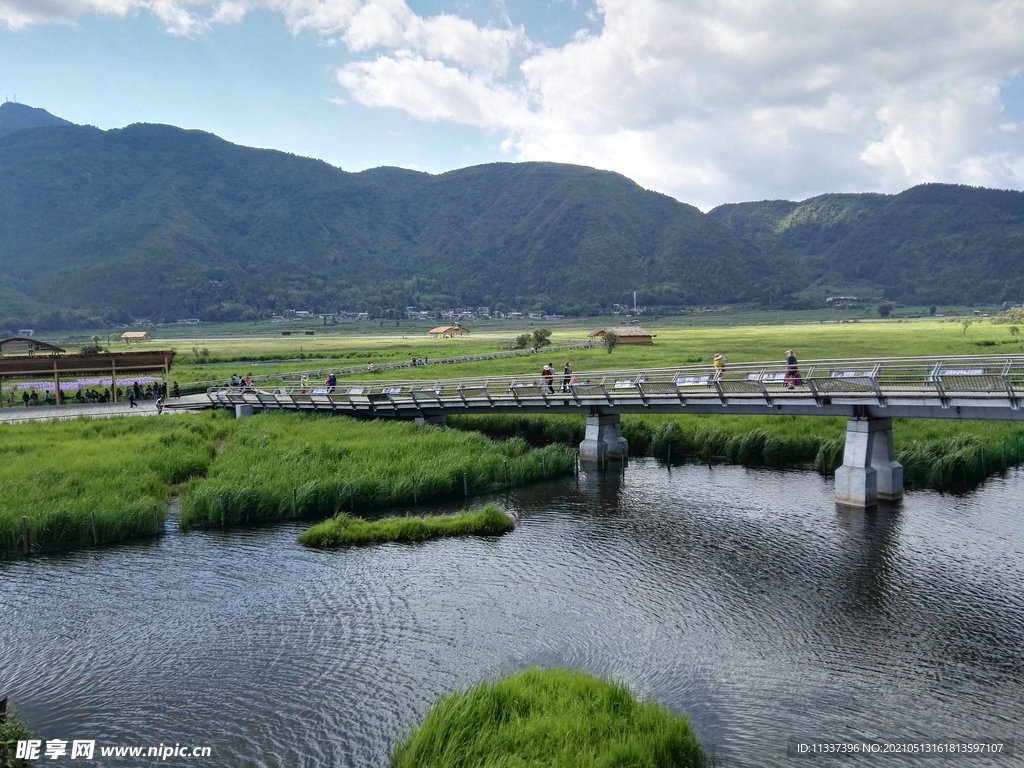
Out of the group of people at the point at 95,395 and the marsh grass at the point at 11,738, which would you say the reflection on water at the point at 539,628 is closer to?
the marsh grass at the point at 11,738

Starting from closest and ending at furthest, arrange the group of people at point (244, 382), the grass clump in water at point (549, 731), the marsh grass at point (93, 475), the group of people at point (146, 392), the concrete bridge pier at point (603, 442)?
1. the grass clump in water at point (549, 731)
2. the marsh grass at point (93, 475)
3. the concrete bridge pier at point (603, 442)
4. the group of people at point (244, 382)
5. the group of people at point (146, 392)

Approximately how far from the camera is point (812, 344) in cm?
10275

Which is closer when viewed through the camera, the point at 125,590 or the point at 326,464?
the point at 125,590

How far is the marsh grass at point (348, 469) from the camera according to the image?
1235 inches

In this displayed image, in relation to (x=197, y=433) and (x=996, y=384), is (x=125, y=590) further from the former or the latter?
(x=996, y=384)

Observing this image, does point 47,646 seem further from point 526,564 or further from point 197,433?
point 197,433

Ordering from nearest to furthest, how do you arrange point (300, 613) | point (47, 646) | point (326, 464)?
1. point (47, 646)
2. point (300, 613)
3. point (326, 464)

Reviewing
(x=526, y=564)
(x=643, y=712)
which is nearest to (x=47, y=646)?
(x=526, y=564)

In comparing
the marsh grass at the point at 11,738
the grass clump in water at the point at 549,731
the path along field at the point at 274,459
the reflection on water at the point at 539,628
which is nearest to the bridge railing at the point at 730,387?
the path along field at the point at 274,459

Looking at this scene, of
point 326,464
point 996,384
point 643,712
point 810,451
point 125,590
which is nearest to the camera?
point 643,712

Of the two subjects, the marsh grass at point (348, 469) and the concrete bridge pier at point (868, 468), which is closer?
the concrete bridge pier at point (868, 468)

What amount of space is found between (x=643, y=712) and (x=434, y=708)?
167 inches

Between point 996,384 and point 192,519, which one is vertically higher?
point 996,384

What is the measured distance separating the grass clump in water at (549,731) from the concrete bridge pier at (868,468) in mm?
19156
